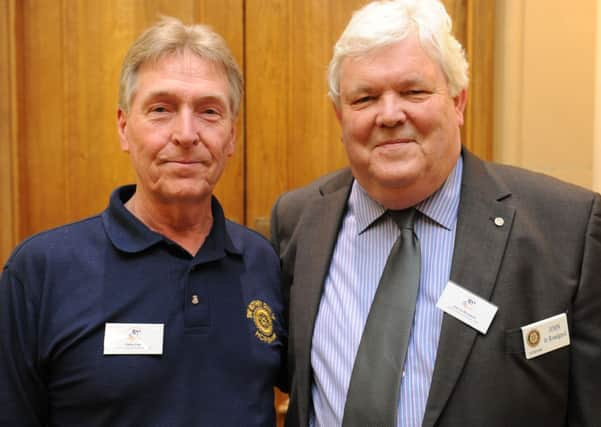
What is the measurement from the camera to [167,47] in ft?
5.18

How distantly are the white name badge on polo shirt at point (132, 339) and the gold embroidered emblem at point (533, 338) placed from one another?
0.79 meters

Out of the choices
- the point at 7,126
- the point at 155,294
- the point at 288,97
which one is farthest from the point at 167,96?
the point at 7,126

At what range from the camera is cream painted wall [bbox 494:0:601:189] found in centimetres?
245

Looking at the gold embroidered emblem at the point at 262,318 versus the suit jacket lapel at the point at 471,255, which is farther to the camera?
the gold embroidered emblem at the point at 262,318

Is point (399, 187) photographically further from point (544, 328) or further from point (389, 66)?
point (544, 328)

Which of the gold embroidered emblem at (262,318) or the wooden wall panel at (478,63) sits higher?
the wooden wall panel at (478,63)

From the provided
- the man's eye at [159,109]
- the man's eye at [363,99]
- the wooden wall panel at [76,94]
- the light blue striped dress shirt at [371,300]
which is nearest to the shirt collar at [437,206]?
the light blue striped dress shirt at [371,300]

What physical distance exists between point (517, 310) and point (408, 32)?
662 mm

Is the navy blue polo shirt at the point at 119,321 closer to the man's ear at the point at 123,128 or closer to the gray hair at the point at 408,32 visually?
the man's ear at the point at 123,128

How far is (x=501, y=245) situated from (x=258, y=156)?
4.12 ft

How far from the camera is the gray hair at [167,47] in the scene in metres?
1.58

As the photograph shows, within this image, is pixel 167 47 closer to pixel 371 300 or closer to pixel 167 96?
pixel 167 96

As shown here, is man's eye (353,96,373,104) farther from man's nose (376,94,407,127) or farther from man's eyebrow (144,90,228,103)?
man's eyebrow (144,90,228,103)

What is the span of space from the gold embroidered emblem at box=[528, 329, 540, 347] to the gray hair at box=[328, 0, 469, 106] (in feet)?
1.87
